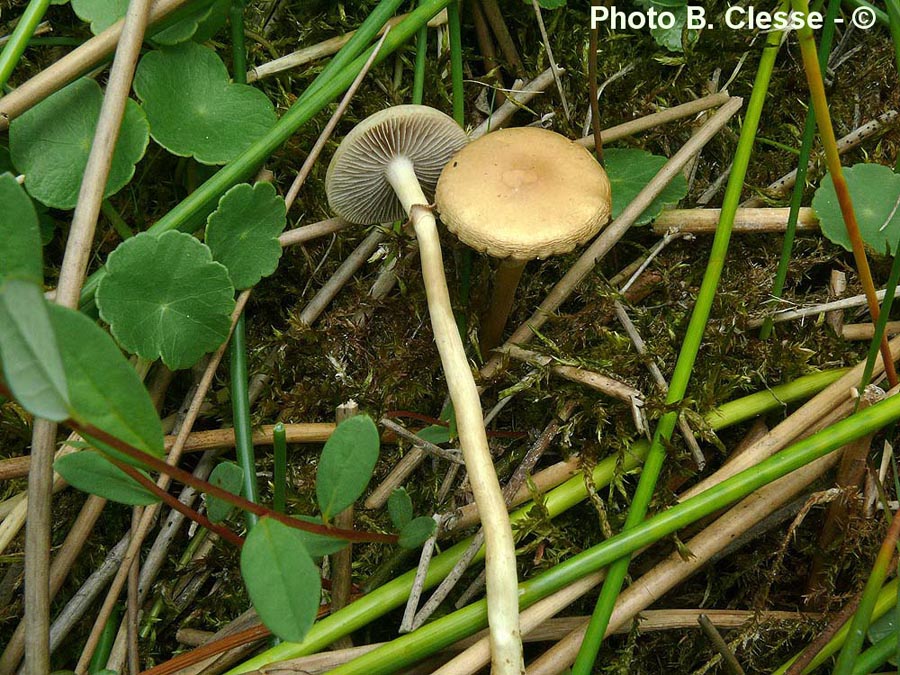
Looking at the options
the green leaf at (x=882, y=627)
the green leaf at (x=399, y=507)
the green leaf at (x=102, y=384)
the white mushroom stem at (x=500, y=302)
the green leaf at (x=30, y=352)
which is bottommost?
the green leaf at (x=882, y=627)

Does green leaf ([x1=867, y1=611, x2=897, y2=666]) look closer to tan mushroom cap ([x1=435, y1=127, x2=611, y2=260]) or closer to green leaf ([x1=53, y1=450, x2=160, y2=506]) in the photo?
tan mushroom cap ([x1=435, y1=127, x2=611, y2=260])

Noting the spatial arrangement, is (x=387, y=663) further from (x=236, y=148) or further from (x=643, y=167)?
(x=643, y=167)

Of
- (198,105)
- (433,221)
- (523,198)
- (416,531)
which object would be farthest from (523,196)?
(198,105)

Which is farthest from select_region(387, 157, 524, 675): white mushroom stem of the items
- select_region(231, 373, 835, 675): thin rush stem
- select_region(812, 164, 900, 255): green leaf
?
select_region(812, 164, 900, 255): green leaf

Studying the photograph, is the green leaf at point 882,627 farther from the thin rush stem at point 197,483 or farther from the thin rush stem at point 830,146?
the thin rush stem at point 197,483

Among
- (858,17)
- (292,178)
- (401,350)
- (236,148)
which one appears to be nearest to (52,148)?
(236,148)

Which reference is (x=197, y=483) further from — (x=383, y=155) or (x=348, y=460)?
(x=383, y=155)

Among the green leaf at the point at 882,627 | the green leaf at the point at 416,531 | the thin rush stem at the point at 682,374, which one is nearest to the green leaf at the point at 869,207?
the thin rush stem at the point at 682,374
